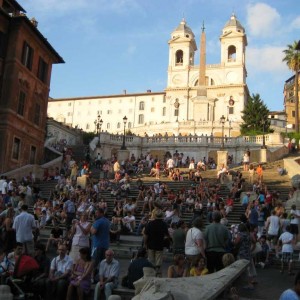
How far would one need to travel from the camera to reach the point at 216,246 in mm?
9875

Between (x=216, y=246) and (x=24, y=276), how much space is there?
13.7 ft

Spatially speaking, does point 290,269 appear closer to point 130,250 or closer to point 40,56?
point 130,250

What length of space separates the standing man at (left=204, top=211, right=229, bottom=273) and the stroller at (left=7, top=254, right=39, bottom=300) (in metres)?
3.77

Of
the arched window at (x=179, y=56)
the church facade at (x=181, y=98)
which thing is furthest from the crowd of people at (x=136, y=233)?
the arched window at (x=179, y=56)

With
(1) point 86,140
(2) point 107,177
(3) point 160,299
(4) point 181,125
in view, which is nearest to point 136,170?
(2) point 107,177

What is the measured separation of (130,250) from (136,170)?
19.1m

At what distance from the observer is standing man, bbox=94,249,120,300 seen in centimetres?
910

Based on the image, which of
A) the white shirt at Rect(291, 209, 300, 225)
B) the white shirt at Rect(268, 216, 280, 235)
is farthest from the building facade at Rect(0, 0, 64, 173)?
the white shirt at Rect(291, 209, 300, 225)

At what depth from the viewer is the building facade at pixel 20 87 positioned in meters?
30.5

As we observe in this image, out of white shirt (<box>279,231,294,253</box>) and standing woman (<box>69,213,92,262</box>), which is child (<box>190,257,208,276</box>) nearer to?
standing woman (<box>69,213,92,262</box>)

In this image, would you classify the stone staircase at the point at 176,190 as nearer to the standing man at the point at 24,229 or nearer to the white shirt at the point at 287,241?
the standing man at the point at 24,229

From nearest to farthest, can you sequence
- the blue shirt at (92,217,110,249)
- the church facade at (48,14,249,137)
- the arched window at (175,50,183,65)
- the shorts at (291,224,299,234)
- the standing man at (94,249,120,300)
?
1. the standing man at (94,249,120,300)
2. the blue shirt at (92,217,110,249)
3. the shorts at (291,224,299,234)
4. the church facade at (48,14,249,137)
5. the arched window at (175,50,183,65)

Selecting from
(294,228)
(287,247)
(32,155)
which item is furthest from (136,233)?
(32,155)

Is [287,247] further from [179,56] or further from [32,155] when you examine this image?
[179,56]
